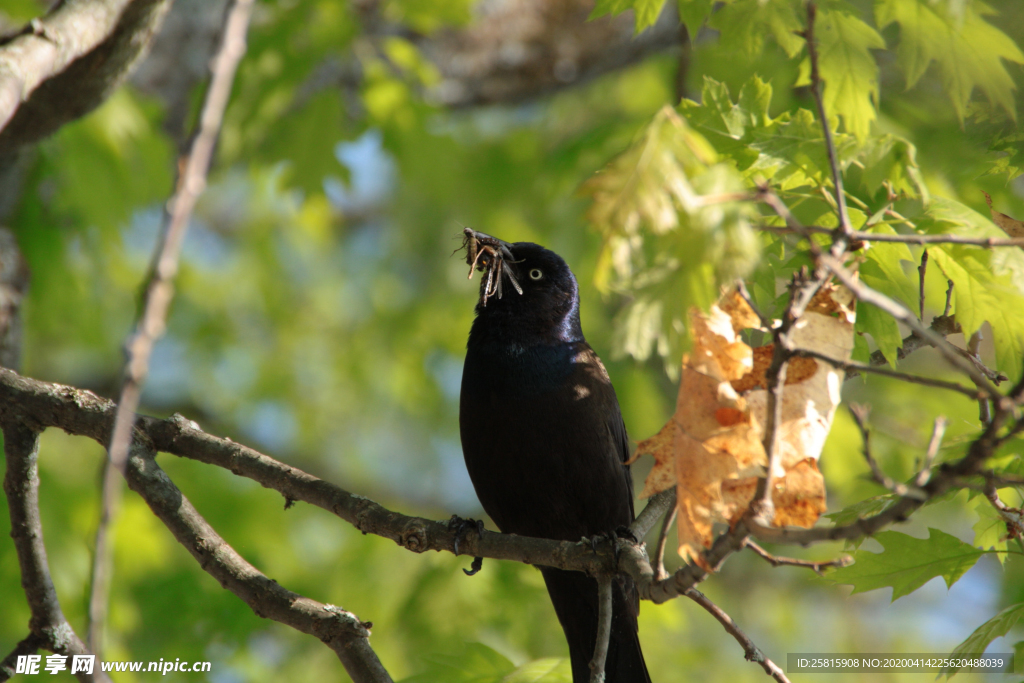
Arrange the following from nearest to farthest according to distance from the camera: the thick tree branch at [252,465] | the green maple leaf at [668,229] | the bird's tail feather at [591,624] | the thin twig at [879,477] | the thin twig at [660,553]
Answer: the thin twig at [879,477] < the green maple leaf at [668,229] < the thin twig at [660,553] < the thick tree branch at [252,465] < the bird's tail feather at [591,624]

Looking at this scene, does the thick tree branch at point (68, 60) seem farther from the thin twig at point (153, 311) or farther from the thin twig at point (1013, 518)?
the thin twig at point (1013, 518)

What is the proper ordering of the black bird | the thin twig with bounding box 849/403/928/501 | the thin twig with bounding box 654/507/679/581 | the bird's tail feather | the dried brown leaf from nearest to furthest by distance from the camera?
the thin twig with bounding box 849/403/928/501 < the dried brown leaf < the thin twig with bounding box 654/507/679/581 < the black bird < the bird's tail feather

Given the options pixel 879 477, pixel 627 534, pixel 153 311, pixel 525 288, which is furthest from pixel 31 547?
pixel 879 477

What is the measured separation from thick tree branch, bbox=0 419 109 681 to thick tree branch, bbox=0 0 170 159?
37.5 inches

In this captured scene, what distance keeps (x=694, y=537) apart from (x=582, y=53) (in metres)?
5.52

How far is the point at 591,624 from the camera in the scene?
330 centimetres

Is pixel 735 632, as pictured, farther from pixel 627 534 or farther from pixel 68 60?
pixel 68 60

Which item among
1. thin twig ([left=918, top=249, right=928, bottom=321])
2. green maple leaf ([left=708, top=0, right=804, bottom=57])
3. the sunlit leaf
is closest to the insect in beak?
green maple leaf ([left=708, top=0, right=804, bottom=57])

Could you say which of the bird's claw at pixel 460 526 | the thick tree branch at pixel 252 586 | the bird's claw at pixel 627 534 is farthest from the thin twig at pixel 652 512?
the thick tree branch at pixel 252 586

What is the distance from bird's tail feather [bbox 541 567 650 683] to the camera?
313 centimetres

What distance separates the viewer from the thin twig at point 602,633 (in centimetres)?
200

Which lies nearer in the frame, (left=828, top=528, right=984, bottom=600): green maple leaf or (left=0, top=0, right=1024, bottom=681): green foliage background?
(left=0, top=0, right=1024, bottom=681): green foliage background

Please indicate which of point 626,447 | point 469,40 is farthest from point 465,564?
point 469,40

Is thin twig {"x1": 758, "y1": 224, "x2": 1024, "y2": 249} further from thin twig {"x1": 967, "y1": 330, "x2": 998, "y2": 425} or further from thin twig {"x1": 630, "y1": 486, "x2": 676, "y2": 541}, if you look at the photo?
Result: thin twig {"x1": 630, "y1": 486, "x2": 676, "y2": 541}
